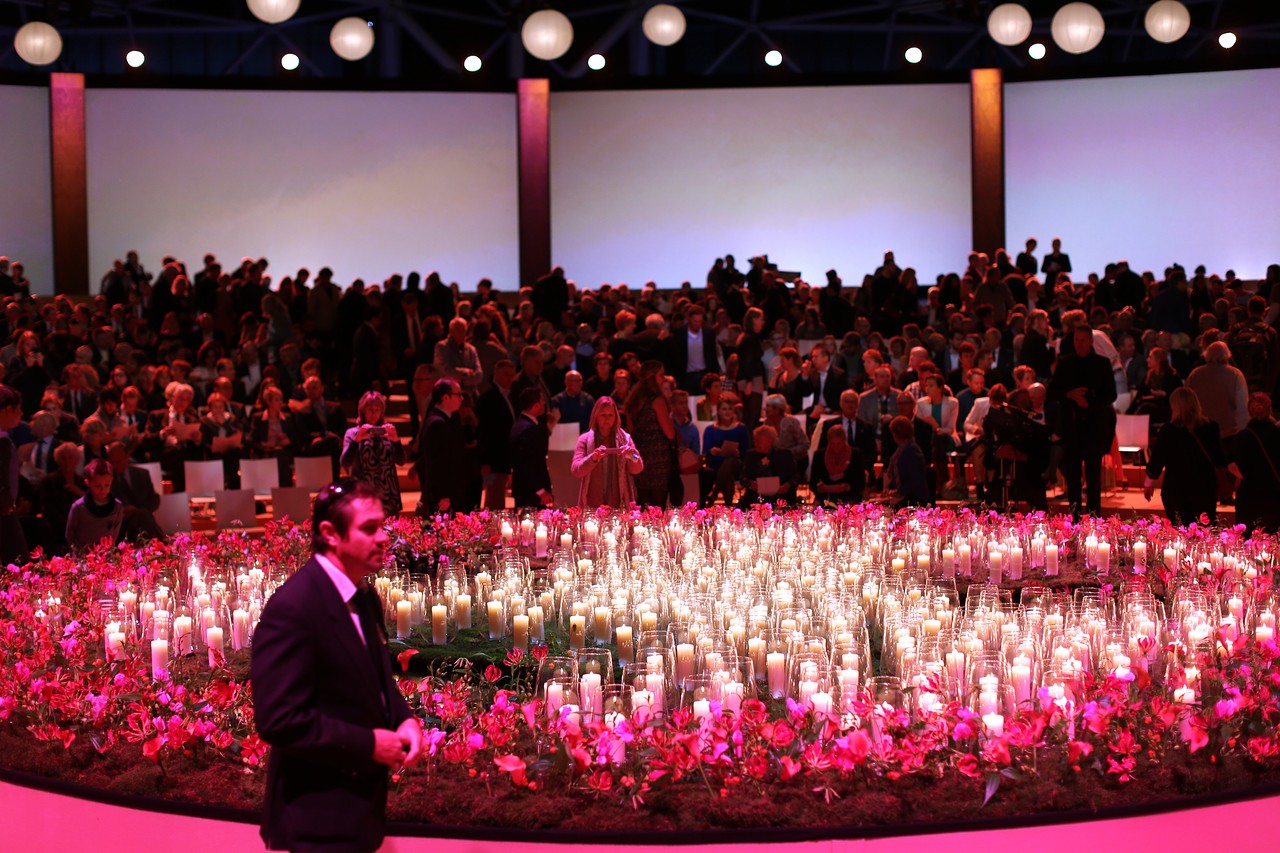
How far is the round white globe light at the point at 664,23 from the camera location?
57.1ft

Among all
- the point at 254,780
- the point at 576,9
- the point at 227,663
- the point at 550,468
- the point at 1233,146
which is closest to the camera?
the point at 254,780

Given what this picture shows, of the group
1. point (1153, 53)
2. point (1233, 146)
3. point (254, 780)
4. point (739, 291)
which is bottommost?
point (254, 780)

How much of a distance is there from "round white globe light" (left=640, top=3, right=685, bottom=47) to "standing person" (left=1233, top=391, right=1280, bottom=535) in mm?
8946

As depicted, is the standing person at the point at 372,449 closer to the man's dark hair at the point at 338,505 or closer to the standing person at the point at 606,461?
the standing person at the point at 606,461

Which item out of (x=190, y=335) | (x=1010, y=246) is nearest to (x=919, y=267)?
(x=1010, y=246)

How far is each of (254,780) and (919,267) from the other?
53.2 feet

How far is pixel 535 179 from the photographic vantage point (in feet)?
66.4

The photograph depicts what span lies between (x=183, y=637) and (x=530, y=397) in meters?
3.90

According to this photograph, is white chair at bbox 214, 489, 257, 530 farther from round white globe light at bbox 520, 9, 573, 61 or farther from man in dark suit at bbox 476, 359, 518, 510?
round white globe light at bbox 520, 9, 573, 61

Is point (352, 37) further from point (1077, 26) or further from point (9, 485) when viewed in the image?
point (9, 485)

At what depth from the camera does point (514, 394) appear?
12367mm

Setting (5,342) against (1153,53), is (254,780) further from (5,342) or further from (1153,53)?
(1153,53)

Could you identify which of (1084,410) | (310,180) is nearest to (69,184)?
(310,180)

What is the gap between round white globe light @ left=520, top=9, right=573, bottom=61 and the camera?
1596 cm
